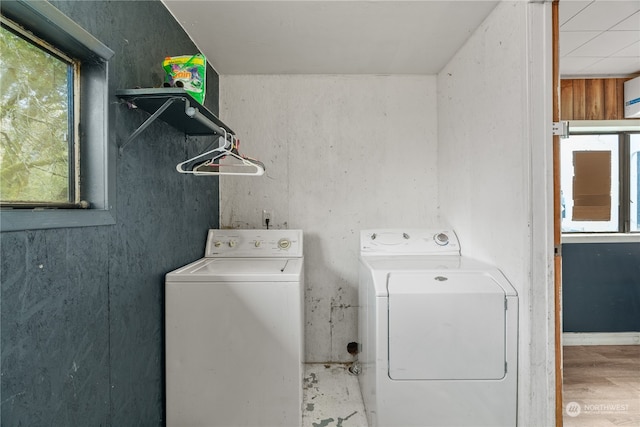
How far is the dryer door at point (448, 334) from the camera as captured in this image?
145cm

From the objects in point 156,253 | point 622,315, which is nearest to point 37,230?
point 156,253

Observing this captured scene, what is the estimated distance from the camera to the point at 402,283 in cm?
155

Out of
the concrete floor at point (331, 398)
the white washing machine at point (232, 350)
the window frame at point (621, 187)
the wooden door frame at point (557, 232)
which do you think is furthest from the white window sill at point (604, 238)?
the white washing machine at point (232, 350)

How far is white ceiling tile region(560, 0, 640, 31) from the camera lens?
1760 mm

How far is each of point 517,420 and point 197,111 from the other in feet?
6.73

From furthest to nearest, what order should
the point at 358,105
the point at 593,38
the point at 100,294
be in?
the point at 358,105
the point at 593,38
the point at 100,294

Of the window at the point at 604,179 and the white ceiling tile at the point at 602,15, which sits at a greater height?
the white ceiling tile at the point at 602,15

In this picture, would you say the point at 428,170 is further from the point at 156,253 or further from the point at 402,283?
the point at 156,253

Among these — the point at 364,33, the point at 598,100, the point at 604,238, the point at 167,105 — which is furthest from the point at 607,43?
the point at 167,105

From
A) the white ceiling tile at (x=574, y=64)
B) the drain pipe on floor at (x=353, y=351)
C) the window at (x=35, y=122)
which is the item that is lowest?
the drain pipe on floor at (x=353, y=351)

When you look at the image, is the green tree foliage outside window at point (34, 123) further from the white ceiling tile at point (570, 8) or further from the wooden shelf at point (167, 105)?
the white ceiling tile at point (570, 8)

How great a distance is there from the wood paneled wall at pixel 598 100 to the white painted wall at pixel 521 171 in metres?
1.55

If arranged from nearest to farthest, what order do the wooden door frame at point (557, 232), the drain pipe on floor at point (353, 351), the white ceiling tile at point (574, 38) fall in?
the wooden door frame at point (557, 232) < the white ceiling tile at point (574, 38) < the drain pipe on floor at point (353, 351)

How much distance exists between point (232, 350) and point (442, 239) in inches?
61.2
